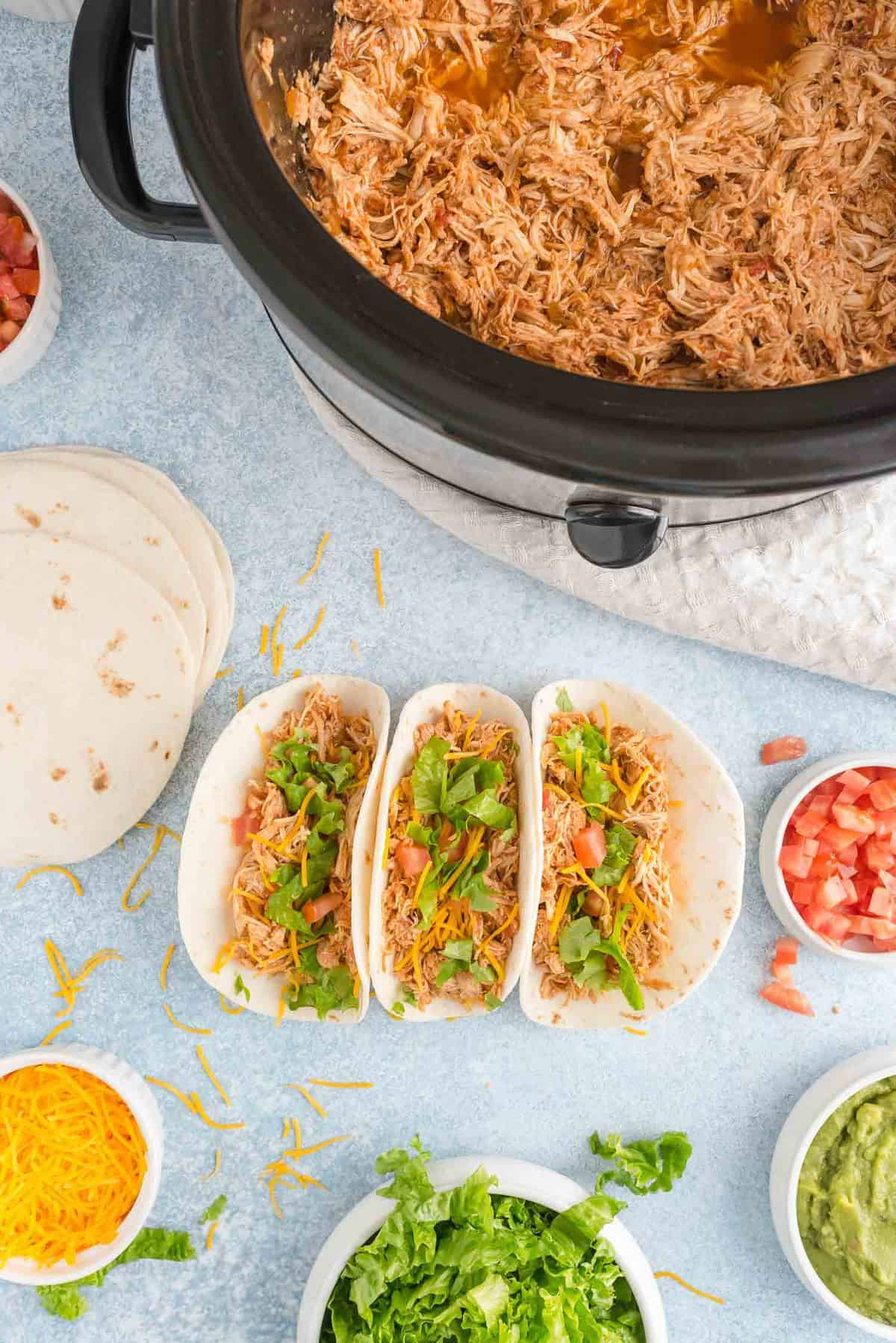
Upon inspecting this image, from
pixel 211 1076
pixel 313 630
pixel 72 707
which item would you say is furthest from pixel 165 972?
pixel 313 630

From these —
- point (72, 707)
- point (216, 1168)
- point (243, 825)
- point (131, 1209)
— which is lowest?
point (131, 1209)

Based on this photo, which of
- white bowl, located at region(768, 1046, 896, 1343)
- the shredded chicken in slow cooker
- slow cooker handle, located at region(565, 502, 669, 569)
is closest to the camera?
slow cooker handle, located at region(565, 502, 669, 569)

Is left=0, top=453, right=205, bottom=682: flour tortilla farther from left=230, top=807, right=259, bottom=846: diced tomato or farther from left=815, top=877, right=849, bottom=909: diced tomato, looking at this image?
left=815, top=877, right=849, bottom=909: diced tomato

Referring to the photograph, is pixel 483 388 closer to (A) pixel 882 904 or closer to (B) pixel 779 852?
(B) pixel 779 852

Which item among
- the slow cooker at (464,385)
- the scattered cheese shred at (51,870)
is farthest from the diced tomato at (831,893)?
the scattered cheese shred at (51,870)

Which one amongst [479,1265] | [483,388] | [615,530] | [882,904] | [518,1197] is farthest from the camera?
[882,904]

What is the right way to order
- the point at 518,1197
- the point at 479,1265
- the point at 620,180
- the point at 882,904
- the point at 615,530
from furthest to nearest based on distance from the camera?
1. the point at 882,904
2. the point at 518,1197
3. the point at 479,1265
4. the point at 620,180
5. the point at 615,530

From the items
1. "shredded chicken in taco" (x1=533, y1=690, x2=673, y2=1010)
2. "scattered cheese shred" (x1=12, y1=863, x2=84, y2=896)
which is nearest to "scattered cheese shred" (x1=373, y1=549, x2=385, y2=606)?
"shredded chicken in taco" (x1=533, y1=690, x2=673, y2=1010)
